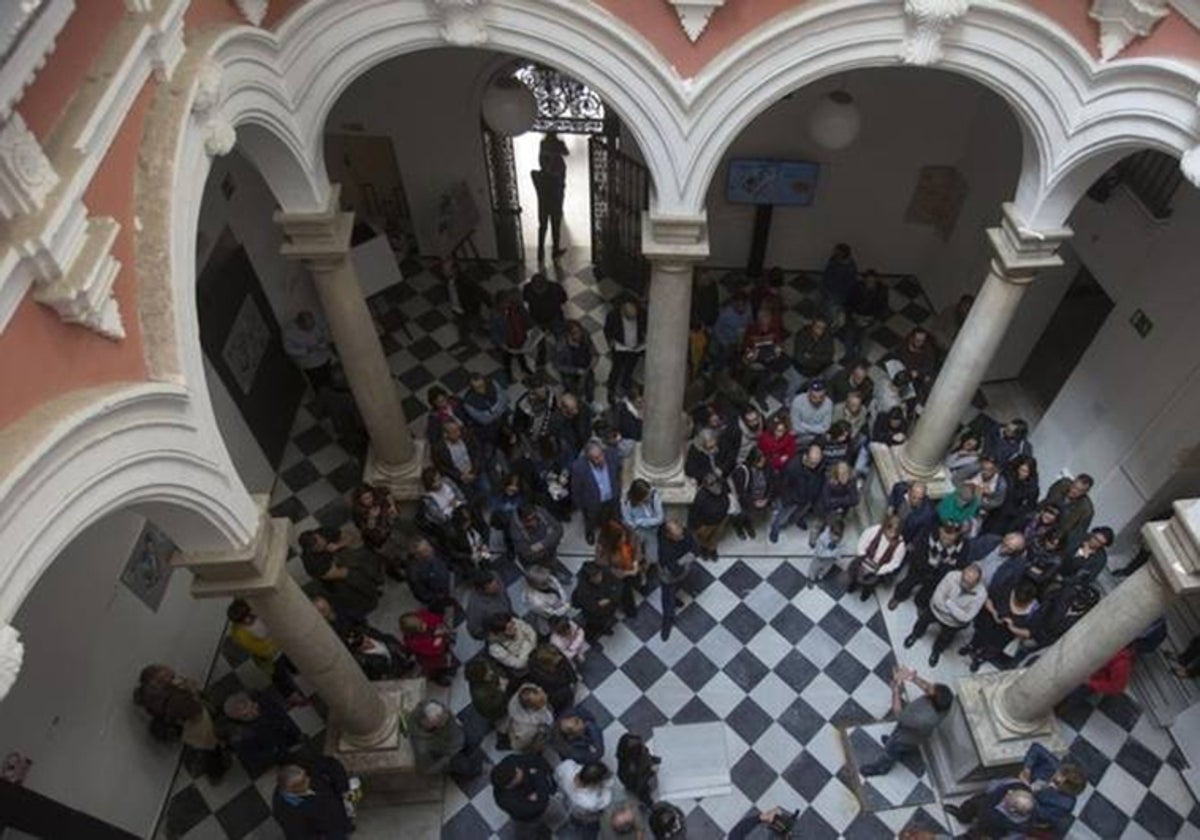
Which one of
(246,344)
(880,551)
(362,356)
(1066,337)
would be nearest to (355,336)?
(362,356)

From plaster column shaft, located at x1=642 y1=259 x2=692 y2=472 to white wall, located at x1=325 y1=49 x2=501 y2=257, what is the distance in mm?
3814

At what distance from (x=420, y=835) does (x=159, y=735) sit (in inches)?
80.9

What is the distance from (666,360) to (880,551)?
7.66 feet

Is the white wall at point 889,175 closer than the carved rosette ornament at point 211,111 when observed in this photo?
No

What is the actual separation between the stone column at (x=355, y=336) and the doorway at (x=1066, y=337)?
6371mm

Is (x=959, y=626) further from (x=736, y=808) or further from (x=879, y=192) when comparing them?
(x=879, y=192)

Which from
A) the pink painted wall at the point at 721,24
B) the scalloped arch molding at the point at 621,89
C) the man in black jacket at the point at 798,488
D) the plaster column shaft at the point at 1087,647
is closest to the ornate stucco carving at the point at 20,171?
the scalloped arch molding at the point at 621,89

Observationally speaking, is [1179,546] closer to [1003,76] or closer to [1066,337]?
[1003,76]

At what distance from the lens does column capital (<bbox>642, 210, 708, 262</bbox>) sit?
6316 millimetres

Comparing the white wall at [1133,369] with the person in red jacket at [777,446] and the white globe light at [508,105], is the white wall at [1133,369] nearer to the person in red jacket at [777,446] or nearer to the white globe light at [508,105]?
the person in red jacket at [777,446]

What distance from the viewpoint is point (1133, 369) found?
24.5 ft

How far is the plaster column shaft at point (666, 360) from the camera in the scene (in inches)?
264

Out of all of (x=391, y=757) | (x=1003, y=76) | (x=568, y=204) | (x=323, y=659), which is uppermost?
(x=1003, y=76)

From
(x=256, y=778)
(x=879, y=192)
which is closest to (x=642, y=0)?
(x=879, y=192)
